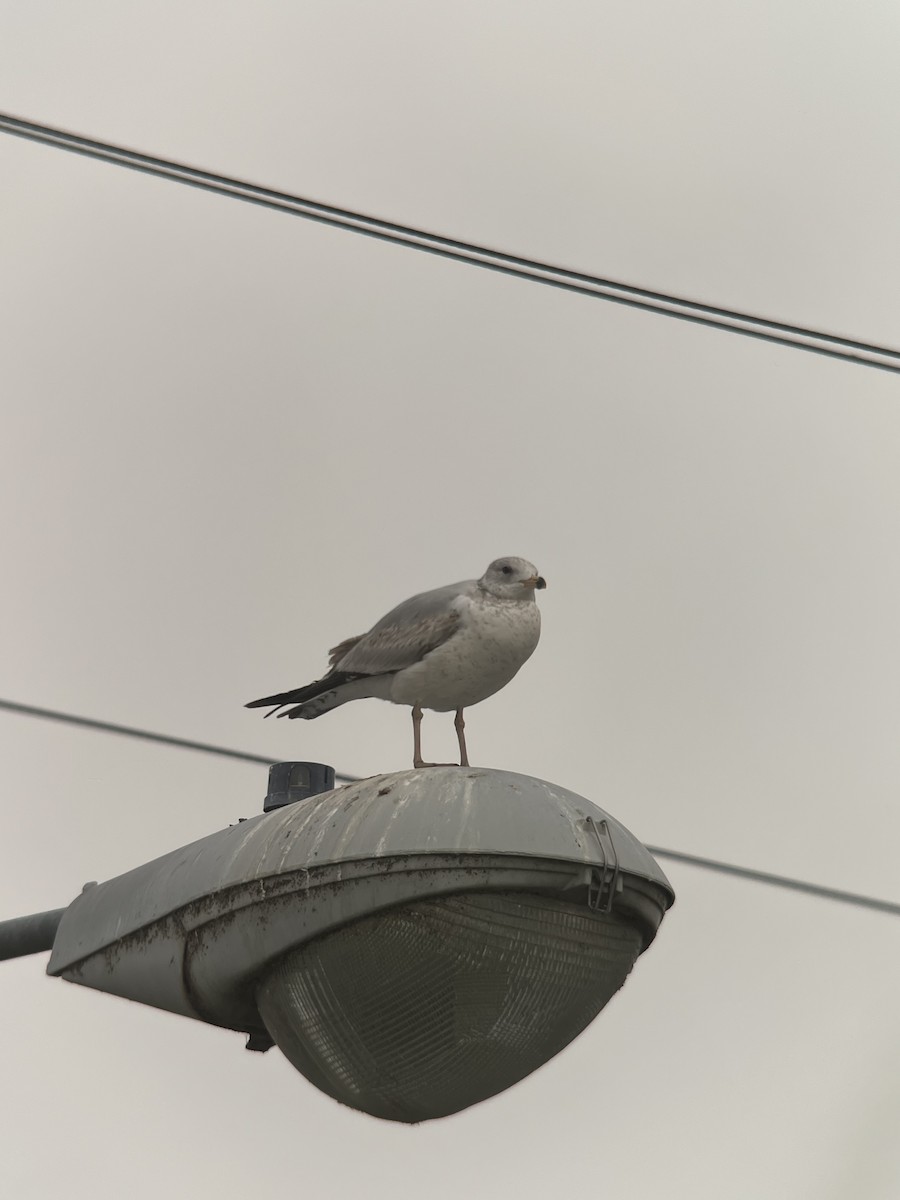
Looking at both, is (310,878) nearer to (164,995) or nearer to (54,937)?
(164,995)

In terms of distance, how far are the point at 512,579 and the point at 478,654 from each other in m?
0.27

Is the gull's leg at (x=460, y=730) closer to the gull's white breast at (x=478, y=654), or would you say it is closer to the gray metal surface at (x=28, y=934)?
the gull's white breast at (x=478, y=654)

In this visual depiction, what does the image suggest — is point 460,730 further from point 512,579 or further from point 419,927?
point 419,927

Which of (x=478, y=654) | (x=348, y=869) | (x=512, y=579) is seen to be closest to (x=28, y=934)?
(x=348, y=869)

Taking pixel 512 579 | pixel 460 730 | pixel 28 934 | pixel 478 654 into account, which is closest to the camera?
pixel 28 934

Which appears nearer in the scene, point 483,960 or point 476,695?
point 483,960

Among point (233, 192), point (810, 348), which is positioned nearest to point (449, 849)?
point (233, 192)

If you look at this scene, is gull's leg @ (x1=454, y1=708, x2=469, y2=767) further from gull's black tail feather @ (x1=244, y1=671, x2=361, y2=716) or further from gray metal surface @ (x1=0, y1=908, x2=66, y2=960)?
A: gray metal surface @ (x1=0, y1=908, x2=66, y2=960)

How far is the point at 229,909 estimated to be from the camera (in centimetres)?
282

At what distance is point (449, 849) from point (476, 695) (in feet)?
7.55

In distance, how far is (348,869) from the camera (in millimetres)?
2684

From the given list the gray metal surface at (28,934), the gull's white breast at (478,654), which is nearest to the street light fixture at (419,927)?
the gray metal surface at (28,934)

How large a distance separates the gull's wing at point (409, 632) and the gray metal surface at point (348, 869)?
1.94 metres

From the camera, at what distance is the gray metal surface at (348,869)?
2639 millimetres
